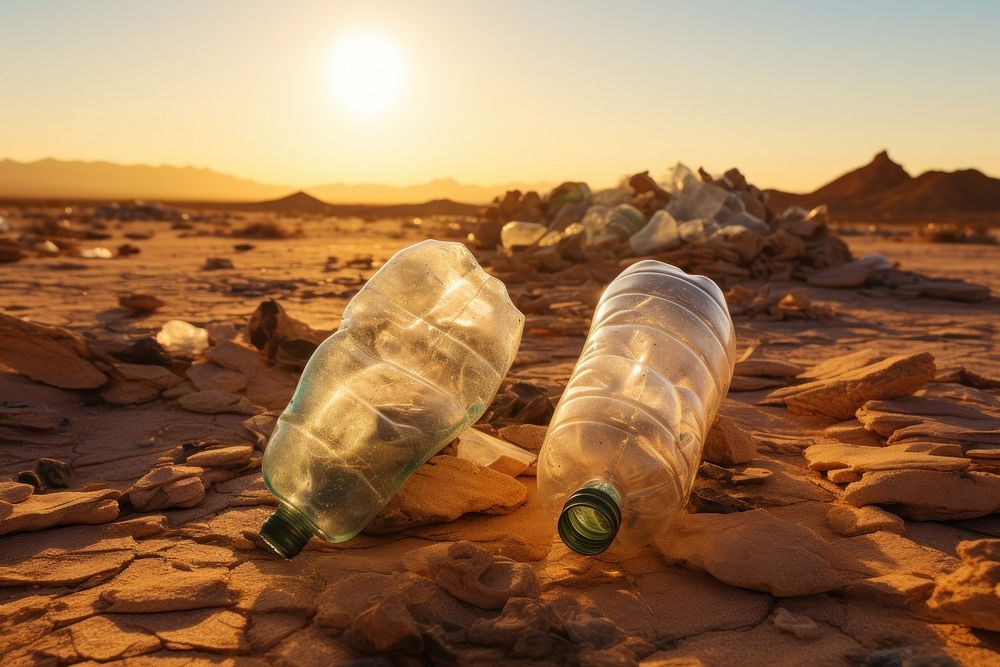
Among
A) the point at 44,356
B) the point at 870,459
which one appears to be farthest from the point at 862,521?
the point at 44,356

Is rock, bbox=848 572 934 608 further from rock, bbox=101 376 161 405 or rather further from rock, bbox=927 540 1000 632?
rock, bbox=101 376 161 405

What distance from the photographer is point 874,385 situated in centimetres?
330

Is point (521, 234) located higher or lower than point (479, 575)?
higher

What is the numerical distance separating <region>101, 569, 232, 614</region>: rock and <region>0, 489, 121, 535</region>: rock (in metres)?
0.44

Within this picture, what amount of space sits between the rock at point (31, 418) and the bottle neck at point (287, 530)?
1803mm

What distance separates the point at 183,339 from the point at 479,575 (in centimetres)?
328

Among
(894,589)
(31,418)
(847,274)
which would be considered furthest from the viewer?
(847,274)

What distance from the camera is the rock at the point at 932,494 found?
2256mm

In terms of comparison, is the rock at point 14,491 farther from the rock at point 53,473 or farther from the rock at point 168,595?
the rock at point 168,595

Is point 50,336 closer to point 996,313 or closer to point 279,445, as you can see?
point 279,445

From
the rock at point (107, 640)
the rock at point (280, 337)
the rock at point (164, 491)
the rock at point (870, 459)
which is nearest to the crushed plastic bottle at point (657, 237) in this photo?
the rock at point (280, 337)

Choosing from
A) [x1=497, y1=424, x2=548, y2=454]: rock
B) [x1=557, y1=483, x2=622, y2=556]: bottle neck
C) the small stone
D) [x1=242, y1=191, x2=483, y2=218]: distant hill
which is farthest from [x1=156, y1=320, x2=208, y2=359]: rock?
[x1=242, y1=191, x2=483, y2=218]: distant hill

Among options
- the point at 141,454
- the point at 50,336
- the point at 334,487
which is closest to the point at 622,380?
the point at 334,487

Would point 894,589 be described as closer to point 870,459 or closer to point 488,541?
point 870,459
